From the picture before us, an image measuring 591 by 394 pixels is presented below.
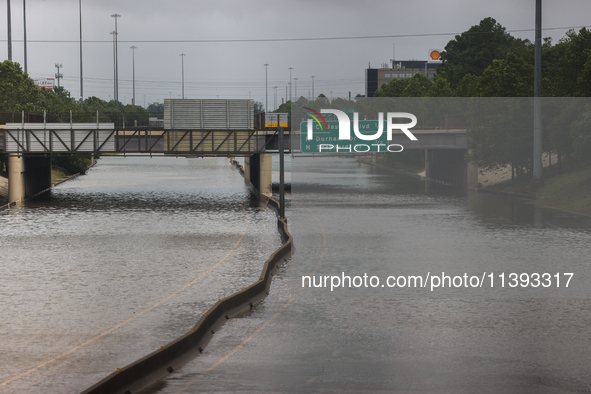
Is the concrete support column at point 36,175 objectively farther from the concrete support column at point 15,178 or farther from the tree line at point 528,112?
the tree line at point 528,112

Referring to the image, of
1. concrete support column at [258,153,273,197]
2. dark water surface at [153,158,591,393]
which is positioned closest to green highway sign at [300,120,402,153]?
concrete support column at [258,153,273,197]

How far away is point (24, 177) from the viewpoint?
7138 cm

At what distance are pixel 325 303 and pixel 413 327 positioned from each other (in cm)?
423

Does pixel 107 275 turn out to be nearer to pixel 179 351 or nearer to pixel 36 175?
pixel 179 351

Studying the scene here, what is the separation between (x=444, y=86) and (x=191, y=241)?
8754 cm

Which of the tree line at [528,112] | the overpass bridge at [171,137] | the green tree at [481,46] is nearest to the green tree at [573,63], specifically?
the tree line at [528,112]

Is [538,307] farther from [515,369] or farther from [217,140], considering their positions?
[217,140]

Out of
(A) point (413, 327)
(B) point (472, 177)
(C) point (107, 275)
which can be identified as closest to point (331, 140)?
(B) point (472, 177)

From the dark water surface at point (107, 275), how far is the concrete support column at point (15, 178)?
2365mm

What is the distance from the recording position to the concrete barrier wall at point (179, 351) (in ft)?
48.1

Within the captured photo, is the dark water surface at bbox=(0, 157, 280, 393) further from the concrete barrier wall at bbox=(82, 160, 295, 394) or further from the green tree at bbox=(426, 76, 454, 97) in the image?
the green tree at bbox=(426, 76, 454, 97)

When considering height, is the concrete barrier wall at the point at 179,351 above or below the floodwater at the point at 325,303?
above

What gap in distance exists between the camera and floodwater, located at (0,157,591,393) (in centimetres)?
1677

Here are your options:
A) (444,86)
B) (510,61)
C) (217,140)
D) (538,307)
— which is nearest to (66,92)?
(444,86)
